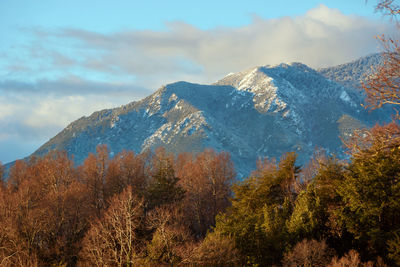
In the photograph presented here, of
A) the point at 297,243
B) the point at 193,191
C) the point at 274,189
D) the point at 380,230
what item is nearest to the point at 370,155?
the point at 297,243

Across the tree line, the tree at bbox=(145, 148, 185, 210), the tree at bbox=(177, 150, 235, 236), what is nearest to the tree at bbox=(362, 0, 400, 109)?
the tree line

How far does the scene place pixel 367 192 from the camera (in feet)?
120

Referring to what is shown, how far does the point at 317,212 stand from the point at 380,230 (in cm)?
604

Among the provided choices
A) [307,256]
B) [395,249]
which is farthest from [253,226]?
[395,249]

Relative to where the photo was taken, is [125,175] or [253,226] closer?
[253,226]

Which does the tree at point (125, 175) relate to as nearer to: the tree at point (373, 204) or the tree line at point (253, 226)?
the tree line at point (253, 226)

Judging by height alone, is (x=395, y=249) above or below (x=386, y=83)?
below

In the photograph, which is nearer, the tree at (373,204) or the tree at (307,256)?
the tree at (307,256)

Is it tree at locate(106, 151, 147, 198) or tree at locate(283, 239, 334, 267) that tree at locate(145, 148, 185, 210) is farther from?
tree at locate(283, 239, 334, 267)

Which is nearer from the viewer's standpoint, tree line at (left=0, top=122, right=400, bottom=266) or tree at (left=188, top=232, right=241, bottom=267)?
tree at (left=188, top=232, right=241, bottom=267)

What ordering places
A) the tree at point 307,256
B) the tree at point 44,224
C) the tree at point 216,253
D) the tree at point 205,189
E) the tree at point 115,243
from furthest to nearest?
the tree at point 205,189 → the tree at point 44,224 → the tree at point 115,243 → the tree at point 216,253 → the tree at point 307,256

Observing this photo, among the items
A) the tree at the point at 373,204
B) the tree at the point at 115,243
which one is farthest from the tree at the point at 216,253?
the tree at the point at 373,204

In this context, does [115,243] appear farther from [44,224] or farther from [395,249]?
[395,249]

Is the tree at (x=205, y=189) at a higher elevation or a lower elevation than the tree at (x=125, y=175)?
lower
